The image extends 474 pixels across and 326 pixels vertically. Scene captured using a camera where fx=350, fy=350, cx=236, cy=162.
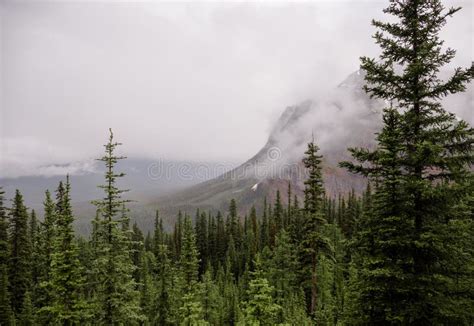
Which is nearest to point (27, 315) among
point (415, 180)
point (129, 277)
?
point (129, 277)

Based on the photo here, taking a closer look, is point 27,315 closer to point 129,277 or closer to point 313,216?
point 129,277

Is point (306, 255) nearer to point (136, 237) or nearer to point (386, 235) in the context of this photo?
point (386, 235)

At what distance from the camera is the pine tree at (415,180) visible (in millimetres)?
11344

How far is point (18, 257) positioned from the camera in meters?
44.1

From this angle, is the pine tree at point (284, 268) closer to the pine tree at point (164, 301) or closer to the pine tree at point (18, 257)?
the pine tree at point (164, 301)

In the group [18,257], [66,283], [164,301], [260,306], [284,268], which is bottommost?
[164,301]

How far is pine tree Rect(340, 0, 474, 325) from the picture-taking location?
1134 cm

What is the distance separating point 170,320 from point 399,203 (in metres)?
38.4

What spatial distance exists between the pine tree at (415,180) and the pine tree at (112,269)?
50.6 feet

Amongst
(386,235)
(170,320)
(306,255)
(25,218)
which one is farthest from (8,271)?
(386,235)

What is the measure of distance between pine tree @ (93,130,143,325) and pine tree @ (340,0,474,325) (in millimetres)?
15419

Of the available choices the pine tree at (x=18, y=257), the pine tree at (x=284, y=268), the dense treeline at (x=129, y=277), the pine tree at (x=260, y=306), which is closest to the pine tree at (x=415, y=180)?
the dense treeline at (x=129, y=277)

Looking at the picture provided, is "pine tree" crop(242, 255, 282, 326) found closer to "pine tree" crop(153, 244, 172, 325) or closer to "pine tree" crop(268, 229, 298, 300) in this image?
"pine tree" crop(153, 244, 172, 325)

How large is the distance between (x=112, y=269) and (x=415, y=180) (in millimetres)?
18640
